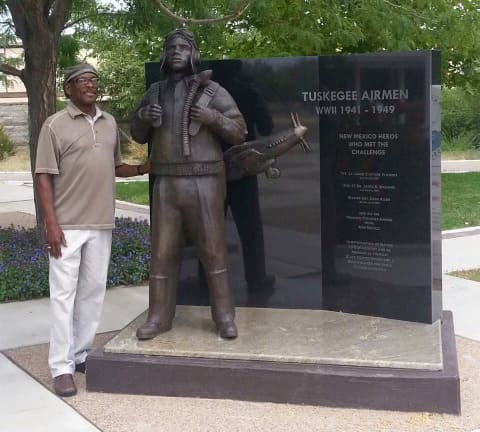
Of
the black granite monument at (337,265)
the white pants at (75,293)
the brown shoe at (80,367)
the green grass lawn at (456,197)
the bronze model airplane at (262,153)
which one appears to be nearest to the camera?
the black granite monument at (337,265)

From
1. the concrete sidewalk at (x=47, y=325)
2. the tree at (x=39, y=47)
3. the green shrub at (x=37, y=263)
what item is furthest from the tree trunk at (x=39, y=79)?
the concrete sidewalk at (x=47, y=325)

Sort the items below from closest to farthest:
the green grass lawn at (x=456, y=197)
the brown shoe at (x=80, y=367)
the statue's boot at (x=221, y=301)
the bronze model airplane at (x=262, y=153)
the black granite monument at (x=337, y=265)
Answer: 1. the black granite monument at (x=337, y=265)
2. the statue's boot at (x=221, y=301)
3. the brown shoe at (x=80, y=367)
4. the bronze model airplane at (x=262, y=153)
5. the green grass lawn at (x=456, y=197)

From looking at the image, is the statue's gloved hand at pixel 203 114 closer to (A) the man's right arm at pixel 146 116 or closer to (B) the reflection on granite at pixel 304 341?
(A) the man's right arm at pixel 146 116

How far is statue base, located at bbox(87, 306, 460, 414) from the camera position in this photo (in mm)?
4172

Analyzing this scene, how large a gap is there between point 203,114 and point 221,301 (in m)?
1.16

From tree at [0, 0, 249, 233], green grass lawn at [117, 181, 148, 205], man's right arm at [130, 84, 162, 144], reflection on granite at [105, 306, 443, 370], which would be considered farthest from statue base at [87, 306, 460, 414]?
green grass lawn at [117, 181, 148, 205]

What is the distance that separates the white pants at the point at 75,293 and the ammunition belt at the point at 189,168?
51 cm

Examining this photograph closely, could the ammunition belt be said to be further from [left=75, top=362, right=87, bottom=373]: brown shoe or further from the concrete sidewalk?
the concrete sidewalk

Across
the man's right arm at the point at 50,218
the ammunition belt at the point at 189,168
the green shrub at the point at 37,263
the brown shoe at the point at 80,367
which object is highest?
the ammunition belt at the point at 189,168

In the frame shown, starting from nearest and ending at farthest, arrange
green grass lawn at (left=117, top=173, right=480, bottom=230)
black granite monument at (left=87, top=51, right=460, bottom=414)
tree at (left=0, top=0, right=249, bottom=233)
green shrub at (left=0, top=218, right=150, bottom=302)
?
black granite monument at (left=87, top=51, right=460, bottom=414)
green shrub at (left=0, top=218, right=150, bottom=302)
tree at (left=0, top=0, right=249, bottom=233)
green grass lawn at (left=117, top=173, right=480, bottom=230)

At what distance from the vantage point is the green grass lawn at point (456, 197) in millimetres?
11117

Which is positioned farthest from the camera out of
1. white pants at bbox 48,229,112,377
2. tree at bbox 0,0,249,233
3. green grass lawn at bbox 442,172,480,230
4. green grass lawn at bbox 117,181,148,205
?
green grass lawn at bbox 117,181,148,205

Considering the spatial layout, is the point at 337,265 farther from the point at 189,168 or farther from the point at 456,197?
the point at 456,197

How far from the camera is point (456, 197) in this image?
13.5 meters
